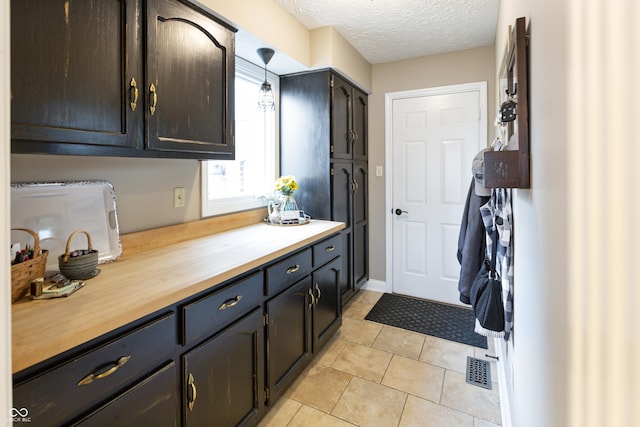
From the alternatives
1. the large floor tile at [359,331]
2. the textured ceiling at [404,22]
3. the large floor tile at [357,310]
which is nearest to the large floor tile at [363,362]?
the large floor tile at [359,331]

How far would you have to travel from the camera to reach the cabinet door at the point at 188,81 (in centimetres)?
140

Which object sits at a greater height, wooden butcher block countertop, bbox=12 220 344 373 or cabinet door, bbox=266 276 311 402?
wooden butcher block countertop, bbox=12 220 344 373

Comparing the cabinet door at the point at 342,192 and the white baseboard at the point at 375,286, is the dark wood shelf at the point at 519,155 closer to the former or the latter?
the cabinet door at the point at 342,192

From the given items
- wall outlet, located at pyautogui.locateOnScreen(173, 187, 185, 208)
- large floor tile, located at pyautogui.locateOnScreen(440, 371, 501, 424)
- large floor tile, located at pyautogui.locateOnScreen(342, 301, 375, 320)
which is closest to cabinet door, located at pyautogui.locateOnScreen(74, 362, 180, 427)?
wall outlet, located at pyautogui.locateOnScreen(173, 187, 185, 208)

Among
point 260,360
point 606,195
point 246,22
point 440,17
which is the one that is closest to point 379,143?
point 440,17

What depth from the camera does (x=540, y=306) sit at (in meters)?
0.85

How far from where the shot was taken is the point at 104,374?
3.00 ft

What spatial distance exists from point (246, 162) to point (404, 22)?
5.23ft

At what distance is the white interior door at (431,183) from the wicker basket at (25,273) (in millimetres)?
2893

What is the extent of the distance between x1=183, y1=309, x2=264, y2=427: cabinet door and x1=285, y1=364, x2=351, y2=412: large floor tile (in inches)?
14.6

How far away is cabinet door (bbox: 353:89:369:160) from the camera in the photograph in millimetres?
3180

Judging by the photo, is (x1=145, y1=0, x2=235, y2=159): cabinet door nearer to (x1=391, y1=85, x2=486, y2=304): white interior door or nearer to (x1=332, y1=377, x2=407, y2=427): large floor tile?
(x1=332, y1=377, x2=407, y2=427): large floor tile

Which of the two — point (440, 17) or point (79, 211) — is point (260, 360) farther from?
point (440, 17)

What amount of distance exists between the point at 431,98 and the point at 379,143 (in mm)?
649
